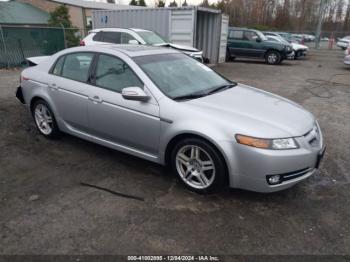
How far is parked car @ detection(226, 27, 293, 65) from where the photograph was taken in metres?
16.8

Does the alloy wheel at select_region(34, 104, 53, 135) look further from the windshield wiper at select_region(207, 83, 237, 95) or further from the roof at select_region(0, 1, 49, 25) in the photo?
the roof at select_region(0, 1, 49, 25)

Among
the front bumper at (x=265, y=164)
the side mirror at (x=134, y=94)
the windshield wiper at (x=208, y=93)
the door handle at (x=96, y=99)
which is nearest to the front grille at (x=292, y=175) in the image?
the front bumper at (x=265, y=164)

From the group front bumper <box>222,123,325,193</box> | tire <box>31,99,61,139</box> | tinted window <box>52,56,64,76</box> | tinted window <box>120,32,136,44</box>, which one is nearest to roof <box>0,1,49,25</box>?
tinted window <box>120,32,136,44</box>

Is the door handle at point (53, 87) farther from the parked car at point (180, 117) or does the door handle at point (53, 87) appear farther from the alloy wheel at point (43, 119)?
the alloy wheel at point (43, 119)

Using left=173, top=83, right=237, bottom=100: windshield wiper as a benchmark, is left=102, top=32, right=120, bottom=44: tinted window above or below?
above

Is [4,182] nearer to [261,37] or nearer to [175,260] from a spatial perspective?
[175,260]

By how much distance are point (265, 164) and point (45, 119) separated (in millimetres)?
3539

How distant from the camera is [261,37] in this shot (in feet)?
56.1

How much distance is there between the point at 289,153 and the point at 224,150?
0.63 metres

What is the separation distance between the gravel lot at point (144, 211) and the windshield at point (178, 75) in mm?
1091

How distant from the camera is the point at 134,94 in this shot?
11.3ft

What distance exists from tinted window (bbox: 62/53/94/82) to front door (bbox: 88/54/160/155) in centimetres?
21

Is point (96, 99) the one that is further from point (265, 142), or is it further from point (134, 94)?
point (265, 142)

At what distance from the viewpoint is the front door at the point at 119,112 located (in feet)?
11.7
